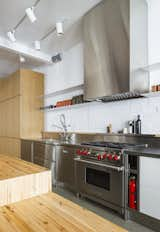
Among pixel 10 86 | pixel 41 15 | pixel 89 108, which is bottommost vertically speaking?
pixel 89 108

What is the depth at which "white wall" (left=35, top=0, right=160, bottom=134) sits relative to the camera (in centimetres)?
268

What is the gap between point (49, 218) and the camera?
3.31 ft

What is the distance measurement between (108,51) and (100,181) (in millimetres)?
1918

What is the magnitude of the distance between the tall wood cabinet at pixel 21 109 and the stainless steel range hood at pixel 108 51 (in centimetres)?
214

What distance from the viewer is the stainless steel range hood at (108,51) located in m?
2.55

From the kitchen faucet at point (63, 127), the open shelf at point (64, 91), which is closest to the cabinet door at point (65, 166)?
the kitchen faucet at point (63, 127)

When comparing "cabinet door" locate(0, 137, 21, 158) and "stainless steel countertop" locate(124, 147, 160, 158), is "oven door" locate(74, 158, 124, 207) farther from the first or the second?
"cabinet door" locate(0, 137, 21, 158)

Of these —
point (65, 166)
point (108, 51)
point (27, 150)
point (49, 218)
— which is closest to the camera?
point (49, 218)

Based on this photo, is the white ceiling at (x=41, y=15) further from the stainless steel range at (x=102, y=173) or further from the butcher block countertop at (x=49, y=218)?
the butcher block countertop at (x=49, y=218)

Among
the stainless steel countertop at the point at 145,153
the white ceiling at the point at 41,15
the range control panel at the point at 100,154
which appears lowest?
the range control panel at the point at 100,154

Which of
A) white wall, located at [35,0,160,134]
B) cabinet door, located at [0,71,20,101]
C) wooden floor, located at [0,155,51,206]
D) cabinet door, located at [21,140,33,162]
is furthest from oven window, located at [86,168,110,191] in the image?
cabinet door, located at [0,71,20,101]

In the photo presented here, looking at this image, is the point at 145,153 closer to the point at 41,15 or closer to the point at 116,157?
the point at 116,157

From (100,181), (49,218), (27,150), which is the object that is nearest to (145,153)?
(100,181)

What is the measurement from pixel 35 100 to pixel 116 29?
294 centimetres
